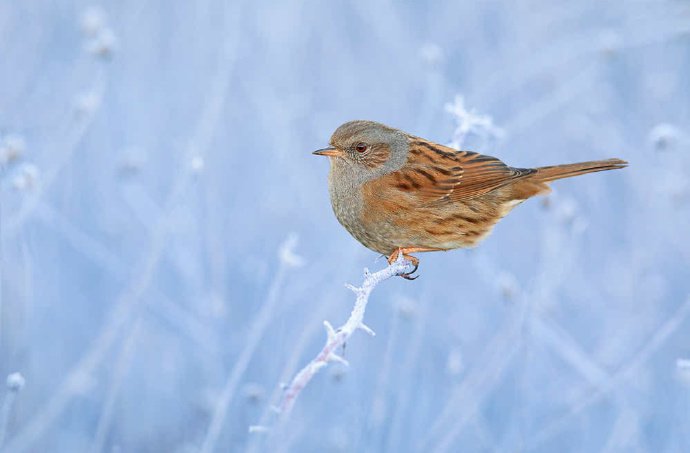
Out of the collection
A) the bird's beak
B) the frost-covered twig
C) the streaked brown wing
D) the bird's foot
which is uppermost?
the streaked brown wing

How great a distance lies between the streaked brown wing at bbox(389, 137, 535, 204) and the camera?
4848mm

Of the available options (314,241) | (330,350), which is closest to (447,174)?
(330,350)

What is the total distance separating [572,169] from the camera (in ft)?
16.0

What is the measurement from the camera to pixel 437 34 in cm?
729

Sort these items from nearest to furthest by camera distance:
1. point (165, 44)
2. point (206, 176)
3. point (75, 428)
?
point (75, 428) < point (206, 176) < point (165, 44)

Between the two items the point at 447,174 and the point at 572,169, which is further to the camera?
the point at 447,174

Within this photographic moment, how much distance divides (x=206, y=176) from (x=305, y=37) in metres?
2.49

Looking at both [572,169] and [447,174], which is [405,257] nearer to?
[447,174]

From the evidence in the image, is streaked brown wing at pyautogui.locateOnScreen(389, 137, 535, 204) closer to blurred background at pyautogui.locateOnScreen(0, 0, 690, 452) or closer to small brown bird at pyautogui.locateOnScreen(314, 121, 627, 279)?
small brown bird at pyautogui.locateOnScreen(314, 121, 627, 279)

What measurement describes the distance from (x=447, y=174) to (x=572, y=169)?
0.67 metres

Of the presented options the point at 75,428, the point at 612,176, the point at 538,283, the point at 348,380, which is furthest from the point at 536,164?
the point at 75,428

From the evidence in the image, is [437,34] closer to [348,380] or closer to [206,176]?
[206,176]

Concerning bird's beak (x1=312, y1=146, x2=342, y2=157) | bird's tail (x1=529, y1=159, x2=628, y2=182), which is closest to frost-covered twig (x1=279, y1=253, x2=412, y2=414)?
bird's beak (x1=312, y1=146, x2=342, y2=157)

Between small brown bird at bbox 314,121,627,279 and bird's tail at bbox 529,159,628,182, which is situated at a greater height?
bird's tail at bbox 529,159,628,182
